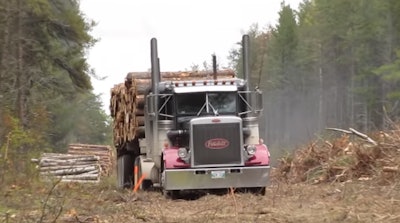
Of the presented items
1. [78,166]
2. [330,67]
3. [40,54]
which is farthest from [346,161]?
[330,67]

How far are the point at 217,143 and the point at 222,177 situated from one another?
65cm

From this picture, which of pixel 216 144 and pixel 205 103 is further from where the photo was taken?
pixel 205 103

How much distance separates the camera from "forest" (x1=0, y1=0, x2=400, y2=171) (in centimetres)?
2662

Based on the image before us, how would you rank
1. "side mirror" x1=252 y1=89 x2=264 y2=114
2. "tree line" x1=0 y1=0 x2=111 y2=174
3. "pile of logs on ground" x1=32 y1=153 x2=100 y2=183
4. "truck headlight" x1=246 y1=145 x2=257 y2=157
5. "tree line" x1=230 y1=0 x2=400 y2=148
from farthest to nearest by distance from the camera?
"tree line" x1=230 y1=0 x2=400 y2=148 → "pile of logs on ground" x1=32 y1=153 x2=100 y2=183 → "tree line" x1=0 y1=0 x2=111 y2=174 → "side mirror" x1=252 y1=89 x2=264 y2=114 → "truck headlight" x1=246 y1=145 x2=257 y2=157

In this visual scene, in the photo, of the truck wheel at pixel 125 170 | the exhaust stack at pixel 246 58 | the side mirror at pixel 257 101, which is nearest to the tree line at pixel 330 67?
the truck wheel at pixel 125 170

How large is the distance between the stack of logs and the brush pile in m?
3.17

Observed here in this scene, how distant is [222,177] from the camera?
1422 cm

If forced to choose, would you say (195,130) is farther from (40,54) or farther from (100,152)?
(100,152)

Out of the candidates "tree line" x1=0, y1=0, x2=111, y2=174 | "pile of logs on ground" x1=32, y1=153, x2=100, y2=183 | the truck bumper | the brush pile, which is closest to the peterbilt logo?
the truck bumper

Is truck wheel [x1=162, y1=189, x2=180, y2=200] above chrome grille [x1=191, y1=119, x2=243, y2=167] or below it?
below

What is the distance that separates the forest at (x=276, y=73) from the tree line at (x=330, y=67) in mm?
99

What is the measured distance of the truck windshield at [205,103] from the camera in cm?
1526

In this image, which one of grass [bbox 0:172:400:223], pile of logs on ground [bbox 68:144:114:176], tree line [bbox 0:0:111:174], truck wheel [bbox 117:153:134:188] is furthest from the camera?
pile of logs on ground [bbox 68:144:114:176]

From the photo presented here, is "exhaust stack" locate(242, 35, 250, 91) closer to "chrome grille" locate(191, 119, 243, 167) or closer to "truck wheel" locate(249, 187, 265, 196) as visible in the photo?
"chrome grille" locate(191, 119, 243, 167)
